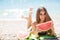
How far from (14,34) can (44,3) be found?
391 mm

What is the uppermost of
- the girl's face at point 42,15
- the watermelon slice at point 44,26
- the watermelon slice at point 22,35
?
the girl's face at point 42,15

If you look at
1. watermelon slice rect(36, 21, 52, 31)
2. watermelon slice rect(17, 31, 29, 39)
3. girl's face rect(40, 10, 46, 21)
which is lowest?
watermelon slice rect(17, 31, 29, 39)

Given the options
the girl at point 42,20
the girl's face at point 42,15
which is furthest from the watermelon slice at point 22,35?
the girl's face at point 42,15

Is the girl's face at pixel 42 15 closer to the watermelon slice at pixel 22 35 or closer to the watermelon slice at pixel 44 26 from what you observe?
the watermelon slice at pixel 44 26

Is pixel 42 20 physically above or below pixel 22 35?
above

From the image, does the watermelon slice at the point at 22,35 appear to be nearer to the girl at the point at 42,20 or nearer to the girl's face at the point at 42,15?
the girl at the point at 42,20

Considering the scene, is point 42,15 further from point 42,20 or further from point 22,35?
point 22,35

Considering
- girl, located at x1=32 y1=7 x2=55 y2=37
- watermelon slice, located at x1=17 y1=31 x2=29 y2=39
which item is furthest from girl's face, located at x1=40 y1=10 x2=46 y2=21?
watermelon slice, located at x1=17 y1=31 x2=29 y2=39

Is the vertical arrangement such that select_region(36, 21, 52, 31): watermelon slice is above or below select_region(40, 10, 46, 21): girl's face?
below

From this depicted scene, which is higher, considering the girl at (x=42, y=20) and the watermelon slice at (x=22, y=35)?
the girl at (x=42, y=20)

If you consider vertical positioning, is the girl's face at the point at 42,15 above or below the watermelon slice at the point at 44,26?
above

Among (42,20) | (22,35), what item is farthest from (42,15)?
(22,35)

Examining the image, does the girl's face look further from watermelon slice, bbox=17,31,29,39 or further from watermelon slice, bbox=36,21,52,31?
watermelon slice, bbox=17,31,29,39

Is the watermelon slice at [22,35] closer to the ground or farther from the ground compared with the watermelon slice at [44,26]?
closer to the ground
